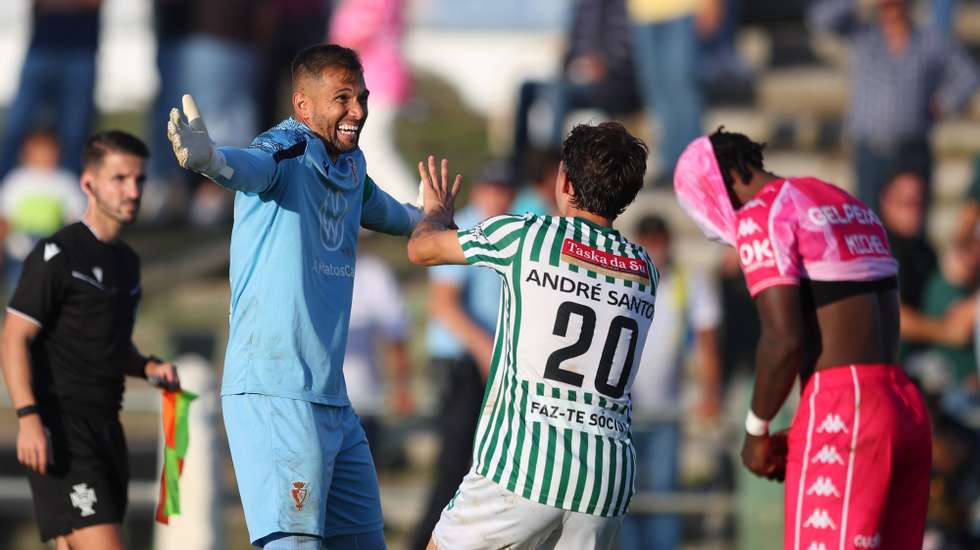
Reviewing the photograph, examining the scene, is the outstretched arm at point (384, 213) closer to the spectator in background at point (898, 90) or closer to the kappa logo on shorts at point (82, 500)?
the kappa logo on shorts at point (82, 500)

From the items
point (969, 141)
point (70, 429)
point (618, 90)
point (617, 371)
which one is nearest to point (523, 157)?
point (618, 90)

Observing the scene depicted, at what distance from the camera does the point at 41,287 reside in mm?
6688

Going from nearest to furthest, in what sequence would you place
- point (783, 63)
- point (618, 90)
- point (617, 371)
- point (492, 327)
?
point (617, 371) < point (492, 327) < point (618, 90) < point (783, 63)

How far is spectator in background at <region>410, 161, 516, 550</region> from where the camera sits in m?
9.52

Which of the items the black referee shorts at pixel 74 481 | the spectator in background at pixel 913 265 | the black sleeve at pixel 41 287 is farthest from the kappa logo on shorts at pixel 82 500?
the spectator in background at pixel 913 265

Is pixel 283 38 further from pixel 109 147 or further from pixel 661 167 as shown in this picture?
pixel 109 147

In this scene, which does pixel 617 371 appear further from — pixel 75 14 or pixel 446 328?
pixel 75 14

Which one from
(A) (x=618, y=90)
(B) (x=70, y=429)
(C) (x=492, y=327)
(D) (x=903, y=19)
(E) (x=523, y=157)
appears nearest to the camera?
(B) (x=70, y=429)

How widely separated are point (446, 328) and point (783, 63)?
6.69 metres

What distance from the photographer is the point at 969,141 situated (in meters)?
14.2

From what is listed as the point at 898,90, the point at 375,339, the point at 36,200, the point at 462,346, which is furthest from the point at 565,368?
the point at 36,200

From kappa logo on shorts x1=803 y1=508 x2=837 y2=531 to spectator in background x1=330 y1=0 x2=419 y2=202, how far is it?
876 centimetres

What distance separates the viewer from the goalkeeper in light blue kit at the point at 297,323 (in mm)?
5531

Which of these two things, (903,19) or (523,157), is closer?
(903,19)
